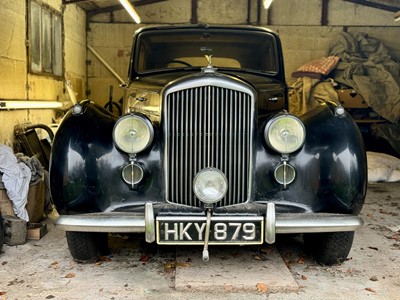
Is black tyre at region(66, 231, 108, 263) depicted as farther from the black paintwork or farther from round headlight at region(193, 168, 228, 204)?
round headlight at region(193, 168, 228, 204)

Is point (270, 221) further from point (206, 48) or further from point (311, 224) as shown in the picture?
point (206, 48)

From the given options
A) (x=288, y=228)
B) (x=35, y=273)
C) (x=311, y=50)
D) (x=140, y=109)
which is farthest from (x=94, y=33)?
(x=288, y=228)

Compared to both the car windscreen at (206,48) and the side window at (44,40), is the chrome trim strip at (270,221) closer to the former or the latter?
the car windscreen at (206,48)

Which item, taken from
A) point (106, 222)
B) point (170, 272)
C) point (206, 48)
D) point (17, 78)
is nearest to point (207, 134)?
point (106, 222)

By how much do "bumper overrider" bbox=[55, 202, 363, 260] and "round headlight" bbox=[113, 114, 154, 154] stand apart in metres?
0.38

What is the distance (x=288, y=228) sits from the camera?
8.23 ft

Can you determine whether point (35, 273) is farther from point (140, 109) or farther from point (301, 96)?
point (301, 96)

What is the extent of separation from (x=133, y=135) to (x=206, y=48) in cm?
160

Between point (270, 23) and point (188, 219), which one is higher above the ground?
point (270, 23)

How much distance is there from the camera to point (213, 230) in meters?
2.47

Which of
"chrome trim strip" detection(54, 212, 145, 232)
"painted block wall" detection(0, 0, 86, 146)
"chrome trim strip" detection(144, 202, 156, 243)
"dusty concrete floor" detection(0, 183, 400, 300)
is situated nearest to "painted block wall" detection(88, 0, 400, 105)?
"painted block wall" detection(0, 0, 86, 146)

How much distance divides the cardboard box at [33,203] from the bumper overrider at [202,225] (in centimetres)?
127

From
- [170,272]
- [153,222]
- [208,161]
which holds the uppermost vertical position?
[208,161]

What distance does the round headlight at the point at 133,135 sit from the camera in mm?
2637
